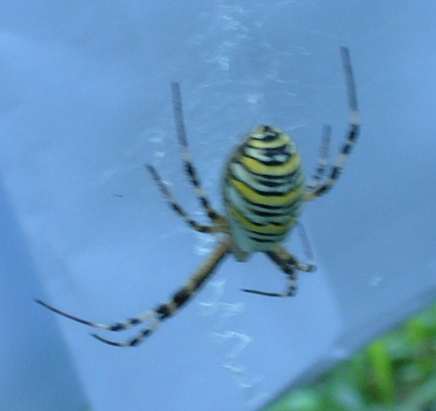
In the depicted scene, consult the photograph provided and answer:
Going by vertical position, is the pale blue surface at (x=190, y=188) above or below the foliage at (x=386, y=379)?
above

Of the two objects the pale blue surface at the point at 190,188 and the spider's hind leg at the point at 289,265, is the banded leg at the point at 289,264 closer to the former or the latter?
the spider's hind leg at the point at 289,265

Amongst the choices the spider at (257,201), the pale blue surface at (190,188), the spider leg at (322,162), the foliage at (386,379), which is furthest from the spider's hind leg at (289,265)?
the foliage at (386,379)

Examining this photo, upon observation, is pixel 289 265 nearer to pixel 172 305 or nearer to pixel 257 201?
pixel 172 305

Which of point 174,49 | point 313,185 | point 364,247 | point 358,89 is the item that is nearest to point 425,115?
point 358,89

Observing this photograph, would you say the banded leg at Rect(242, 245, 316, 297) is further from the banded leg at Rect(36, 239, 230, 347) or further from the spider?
the banded leg at Rect(36, 239, 230, 347)

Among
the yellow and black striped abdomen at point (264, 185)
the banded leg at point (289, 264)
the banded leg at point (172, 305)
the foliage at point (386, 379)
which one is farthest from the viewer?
the foliage at point (386, 379)

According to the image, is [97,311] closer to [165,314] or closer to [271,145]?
[165,314]
